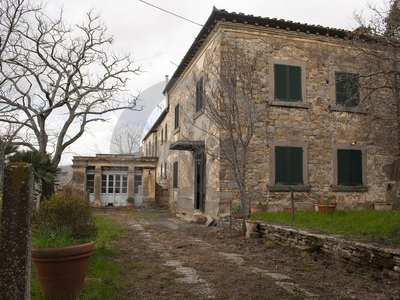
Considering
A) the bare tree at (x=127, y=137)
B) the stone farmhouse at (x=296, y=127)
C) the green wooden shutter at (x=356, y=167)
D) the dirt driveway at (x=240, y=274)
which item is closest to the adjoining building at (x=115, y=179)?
the stone farmhouse at (x=296, y=127)

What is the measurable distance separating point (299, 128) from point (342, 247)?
20.5 feet

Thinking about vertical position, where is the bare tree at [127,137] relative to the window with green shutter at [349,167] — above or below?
above

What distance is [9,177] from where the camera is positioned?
8.84 feet

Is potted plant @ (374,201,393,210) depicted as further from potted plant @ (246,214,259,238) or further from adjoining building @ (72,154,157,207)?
adjoining building @ (72,154,157,207)

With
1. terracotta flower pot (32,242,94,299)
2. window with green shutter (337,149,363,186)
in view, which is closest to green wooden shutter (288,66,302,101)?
window with green shutter (337,149,363,186)

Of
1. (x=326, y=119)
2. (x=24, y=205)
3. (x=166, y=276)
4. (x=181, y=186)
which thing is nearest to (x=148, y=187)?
(x=181, y=186)

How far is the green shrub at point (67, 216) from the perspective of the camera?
498cm

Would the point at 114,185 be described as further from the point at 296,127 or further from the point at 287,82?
the point at 287,82

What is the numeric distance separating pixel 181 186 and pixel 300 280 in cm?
1069

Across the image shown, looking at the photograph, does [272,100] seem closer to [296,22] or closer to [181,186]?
[296,22]

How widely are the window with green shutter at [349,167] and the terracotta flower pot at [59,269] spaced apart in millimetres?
9592

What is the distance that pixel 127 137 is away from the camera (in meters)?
44.7

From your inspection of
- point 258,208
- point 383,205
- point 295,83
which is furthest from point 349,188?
point 295,83

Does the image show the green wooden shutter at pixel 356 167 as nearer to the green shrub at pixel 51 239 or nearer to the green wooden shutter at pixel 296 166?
the green wooden shutter at pixel 296 166
